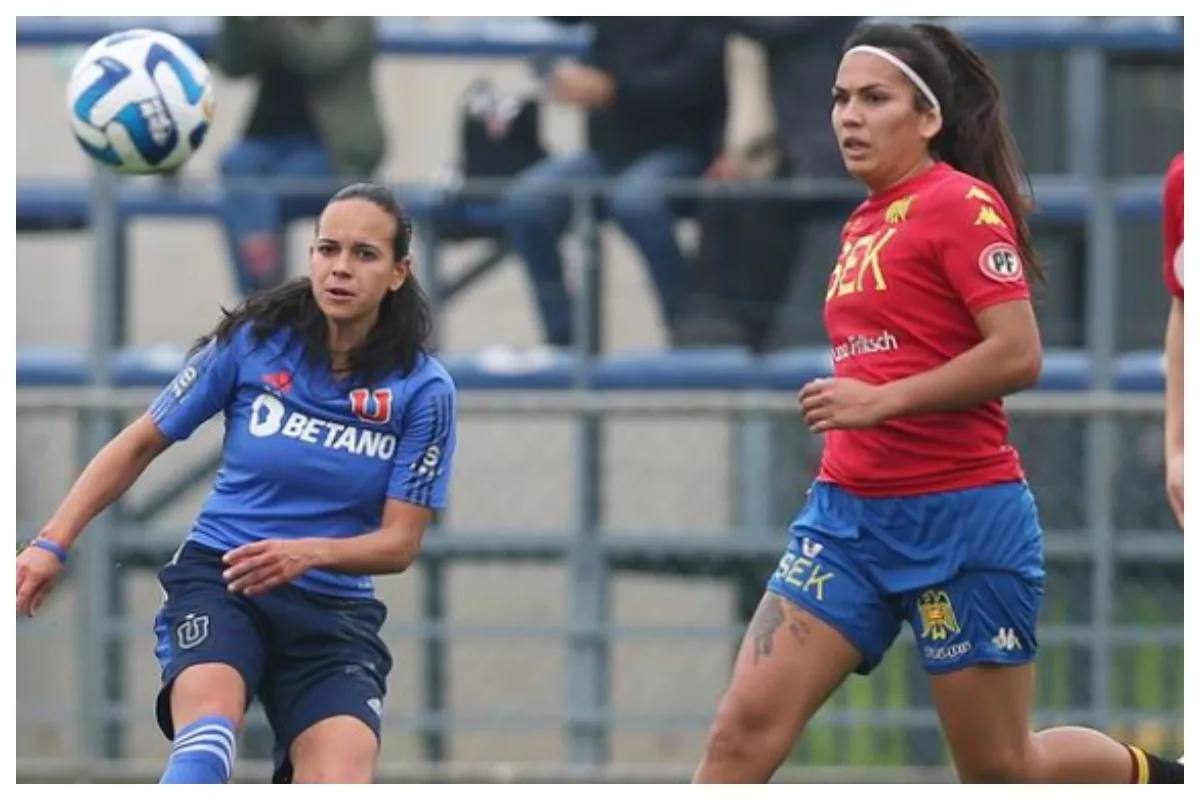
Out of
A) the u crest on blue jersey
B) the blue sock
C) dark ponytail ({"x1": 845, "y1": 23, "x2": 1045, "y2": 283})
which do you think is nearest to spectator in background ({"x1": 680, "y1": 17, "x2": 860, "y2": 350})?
dark ponytail ({"x1": 845, "y1": 23, "x2": 1045, "y2": 283})

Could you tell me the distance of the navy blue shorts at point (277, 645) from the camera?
645 centimetres

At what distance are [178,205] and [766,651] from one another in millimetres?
5278

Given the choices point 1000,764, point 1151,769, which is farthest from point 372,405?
point 1151,769

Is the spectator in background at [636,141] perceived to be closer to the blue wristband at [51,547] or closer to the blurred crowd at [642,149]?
the blurred crowd at [642,149]

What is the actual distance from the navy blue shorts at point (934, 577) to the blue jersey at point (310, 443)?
93cm

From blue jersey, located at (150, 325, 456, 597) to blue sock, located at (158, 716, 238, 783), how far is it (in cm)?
45

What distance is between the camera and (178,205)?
36.3 feet

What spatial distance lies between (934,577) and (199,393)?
1784 mm

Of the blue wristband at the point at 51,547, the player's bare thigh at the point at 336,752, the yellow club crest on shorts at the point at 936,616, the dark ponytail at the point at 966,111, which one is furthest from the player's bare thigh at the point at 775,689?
the blue wristband at the point at 51,547

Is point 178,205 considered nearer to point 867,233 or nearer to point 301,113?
point 301,113

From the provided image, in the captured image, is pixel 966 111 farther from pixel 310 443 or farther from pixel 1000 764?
pixel 310 443

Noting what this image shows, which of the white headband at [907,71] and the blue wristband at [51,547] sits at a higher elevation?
the white headband at [907,71]

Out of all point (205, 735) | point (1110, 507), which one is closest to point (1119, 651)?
point (1110, 507)

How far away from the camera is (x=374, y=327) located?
263 inches
